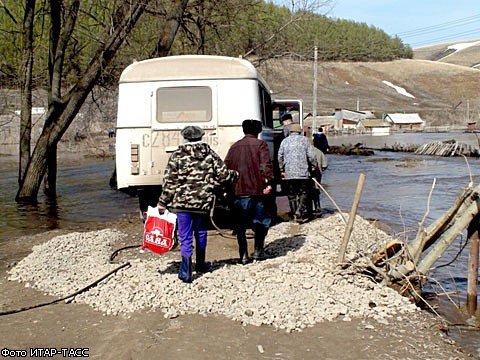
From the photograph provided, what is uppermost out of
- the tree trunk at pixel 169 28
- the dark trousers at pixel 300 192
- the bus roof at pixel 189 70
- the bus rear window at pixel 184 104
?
the tree trunk at pixel 169 28

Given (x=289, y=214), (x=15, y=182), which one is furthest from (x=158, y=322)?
(x=15, y=182)

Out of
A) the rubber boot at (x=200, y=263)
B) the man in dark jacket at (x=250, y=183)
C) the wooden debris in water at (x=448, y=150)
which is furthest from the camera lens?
the wooden debris in water at (x=448, y=150)

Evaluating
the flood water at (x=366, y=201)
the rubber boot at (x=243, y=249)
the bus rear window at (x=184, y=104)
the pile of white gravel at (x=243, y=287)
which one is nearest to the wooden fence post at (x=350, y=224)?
the pile of white gravel at (x=243, y=287)

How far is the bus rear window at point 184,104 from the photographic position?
1114 centimetres

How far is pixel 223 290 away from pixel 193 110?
4.76 metres

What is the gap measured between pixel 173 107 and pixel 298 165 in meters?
2.55

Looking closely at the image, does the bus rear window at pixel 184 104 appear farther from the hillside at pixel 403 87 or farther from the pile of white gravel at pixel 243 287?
the hillside at pixel 403 87

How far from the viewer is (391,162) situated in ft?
113

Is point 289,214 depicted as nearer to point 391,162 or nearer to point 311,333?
point 311,333

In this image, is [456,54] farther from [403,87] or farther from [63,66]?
[63,66]

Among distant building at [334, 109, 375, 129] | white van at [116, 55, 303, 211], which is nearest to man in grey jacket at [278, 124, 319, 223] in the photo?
white van at [116, 55, 303, 211]

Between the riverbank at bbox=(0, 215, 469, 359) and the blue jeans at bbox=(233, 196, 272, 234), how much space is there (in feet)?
1.75

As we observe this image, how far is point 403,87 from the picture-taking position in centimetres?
12231

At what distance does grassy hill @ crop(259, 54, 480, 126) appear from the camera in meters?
102
